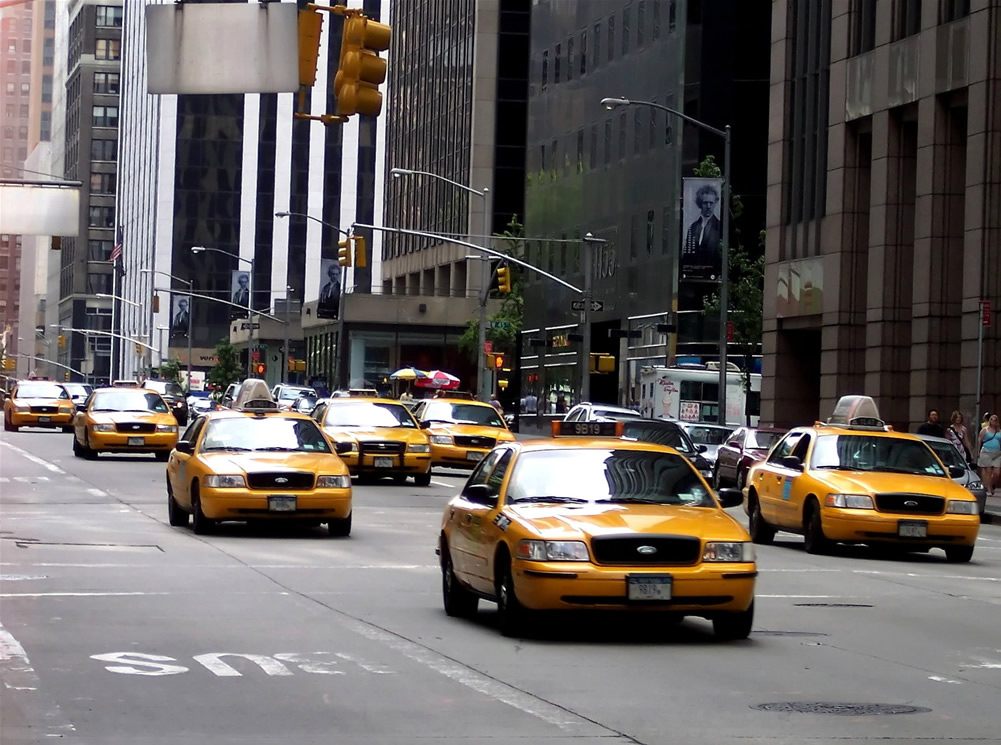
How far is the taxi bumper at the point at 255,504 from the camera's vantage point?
72.2 ft

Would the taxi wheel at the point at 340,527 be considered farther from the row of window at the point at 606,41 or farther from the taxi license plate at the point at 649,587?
the row of window at the point at 606,41

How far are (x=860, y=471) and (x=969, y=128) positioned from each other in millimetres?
25401

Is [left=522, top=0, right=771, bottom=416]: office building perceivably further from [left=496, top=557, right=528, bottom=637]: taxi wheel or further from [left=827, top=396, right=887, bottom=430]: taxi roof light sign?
[left=496, top=557, right=528, bottom=637]: taxi wheel

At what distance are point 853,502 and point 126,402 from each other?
80.7 ft

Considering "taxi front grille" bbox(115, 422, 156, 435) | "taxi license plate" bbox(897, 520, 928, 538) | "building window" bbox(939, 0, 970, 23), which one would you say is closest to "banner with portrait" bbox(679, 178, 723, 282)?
"building window" bbox(939, 0, 970, 23)

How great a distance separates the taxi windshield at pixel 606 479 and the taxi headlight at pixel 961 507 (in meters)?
8.12

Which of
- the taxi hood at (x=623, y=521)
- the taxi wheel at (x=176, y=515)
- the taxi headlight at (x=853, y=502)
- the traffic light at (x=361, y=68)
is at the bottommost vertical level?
the taxi wheel at (x=176, y=515)

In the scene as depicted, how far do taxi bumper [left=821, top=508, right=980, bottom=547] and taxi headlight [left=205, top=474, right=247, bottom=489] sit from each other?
672cm

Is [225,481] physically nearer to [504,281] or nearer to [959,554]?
[959,554]

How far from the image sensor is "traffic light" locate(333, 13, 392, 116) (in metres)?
16.5

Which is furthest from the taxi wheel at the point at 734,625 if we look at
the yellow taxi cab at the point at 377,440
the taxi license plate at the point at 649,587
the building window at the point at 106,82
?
the building window at the point at 106,82

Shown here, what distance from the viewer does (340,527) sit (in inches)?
900

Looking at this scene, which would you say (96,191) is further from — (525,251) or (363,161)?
(525,251)

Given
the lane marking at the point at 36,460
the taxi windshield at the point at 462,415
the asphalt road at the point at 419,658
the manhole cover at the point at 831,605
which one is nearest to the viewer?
the asphalt road at the point at 419,658
